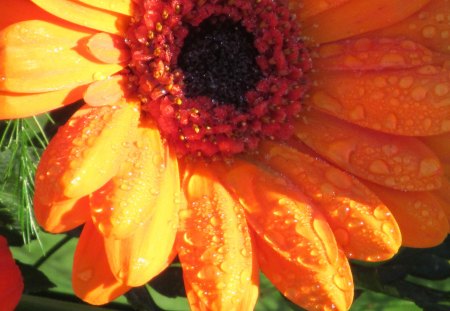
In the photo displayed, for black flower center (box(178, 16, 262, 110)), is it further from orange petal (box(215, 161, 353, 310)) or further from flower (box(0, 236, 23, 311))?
flower (box(0, 236, 23, 311))

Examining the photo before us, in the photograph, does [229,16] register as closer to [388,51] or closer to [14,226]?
[388,51]

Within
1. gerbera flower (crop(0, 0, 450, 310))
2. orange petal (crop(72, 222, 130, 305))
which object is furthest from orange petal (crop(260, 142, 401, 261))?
A: orange petal (crop(72, 222, 130, 305))

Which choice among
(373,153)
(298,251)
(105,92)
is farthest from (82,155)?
(373,153)

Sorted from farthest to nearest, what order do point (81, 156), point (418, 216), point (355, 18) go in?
1. point (355, 18)
2. point (418, 216)
3. point (81, 156)

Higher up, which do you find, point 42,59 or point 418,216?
point 42,59

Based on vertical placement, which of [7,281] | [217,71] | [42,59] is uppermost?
[42,59]

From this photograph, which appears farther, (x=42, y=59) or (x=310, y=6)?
(x=310, y=6)

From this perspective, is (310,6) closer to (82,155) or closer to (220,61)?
(220,61)
